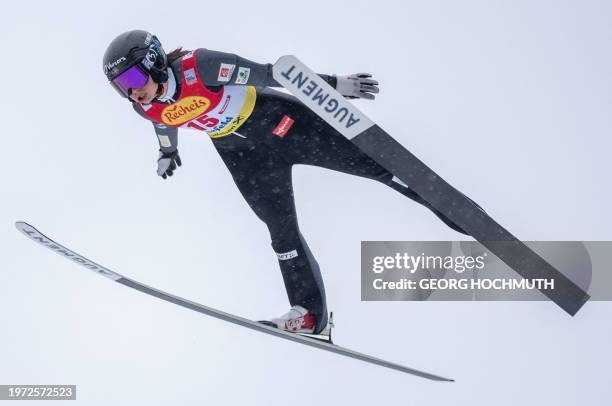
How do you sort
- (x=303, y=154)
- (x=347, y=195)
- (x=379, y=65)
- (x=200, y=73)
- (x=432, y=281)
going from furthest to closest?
(x=379, y=65)
(x=347, y=195)
(x=432, y=281)
(x=303, y=154)
(x=200, y=73)

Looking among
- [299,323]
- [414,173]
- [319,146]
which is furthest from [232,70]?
[299,323]

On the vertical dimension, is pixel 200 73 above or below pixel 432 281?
above

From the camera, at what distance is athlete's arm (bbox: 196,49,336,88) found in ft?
11.4

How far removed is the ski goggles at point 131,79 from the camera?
3.38 m

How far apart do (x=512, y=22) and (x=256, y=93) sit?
286 centimetres

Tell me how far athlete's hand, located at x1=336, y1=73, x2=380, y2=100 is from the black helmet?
2.83ft

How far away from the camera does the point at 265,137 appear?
12.4ft

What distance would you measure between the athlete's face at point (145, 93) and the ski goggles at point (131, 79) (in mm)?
21

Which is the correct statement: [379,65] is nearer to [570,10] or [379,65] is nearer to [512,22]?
[512,22]

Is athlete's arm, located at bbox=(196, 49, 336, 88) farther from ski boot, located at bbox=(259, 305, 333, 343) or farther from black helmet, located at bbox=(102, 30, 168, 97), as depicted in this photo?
ski boot, located at bbox=(259, 305, 333, 343)

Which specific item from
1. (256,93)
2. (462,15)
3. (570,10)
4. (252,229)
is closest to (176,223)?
(252,229)

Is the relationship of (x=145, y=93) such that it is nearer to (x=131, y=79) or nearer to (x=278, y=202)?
(x=131, y=79)

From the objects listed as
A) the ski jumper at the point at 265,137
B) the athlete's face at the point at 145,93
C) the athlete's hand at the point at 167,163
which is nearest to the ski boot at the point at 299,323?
the ski jumper at the point at 265,137

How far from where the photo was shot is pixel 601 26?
227 inches
